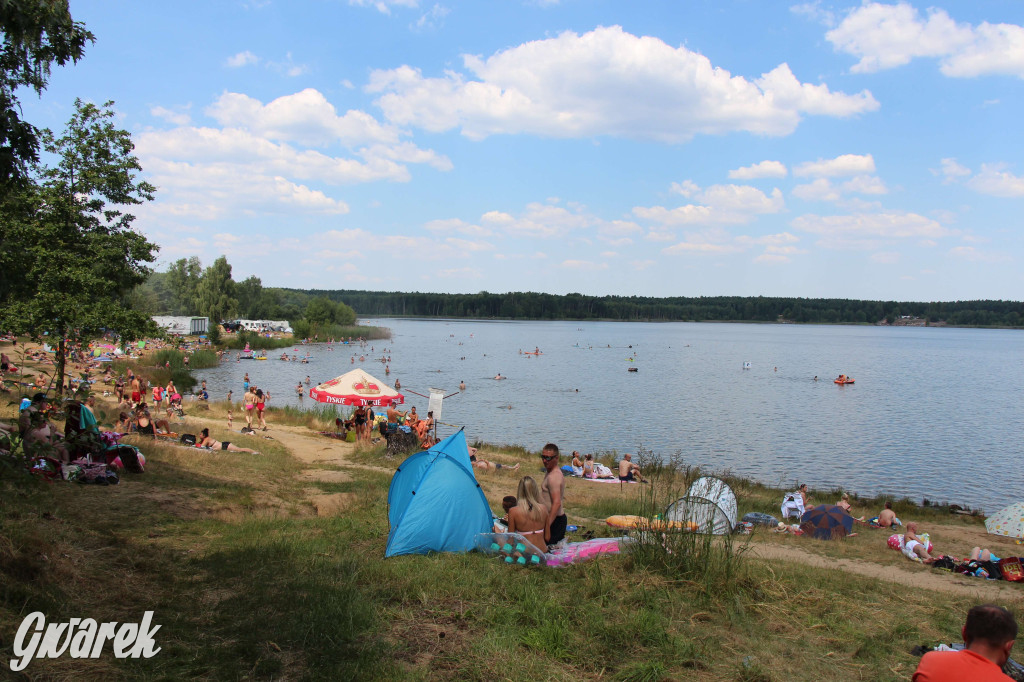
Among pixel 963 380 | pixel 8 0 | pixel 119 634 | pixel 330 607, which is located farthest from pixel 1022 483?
pixel 963 380

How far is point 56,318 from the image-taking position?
13.3 meters

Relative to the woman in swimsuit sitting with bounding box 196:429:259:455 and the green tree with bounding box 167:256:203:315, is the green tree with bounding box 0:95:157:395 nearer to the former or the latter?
the woman in swimsuit sitting with bounding box 196:429:259:455

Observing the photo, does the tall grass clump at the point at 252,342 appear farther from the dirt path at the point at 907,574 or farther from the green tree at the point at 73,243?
the dirt path at the point at 907,574

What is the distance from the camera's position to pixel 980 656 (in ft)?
12.5

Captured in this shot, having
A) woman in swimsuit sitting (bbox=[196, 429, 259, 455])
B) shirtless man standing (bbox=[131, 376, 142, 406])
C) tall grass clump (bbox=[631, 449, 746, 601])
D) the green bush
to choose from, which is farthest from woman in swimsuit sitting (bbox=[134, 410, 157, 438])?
the green bush

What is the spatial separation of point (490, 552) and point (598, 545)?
133 cm

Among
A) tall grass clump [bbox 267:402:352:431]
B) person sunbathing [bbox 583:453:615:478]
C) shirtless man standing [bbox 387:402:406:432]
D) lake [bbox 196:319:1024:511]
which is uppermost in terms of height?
shirtless man standing [bbox 387:402:406:432]

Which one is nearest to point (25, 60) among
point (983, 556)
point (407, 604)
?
point (407, 604)

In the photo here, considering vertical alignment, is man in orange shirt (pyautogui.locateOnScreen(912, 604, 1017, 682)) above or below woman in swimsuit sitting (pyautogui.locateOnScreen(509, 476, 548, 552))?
above

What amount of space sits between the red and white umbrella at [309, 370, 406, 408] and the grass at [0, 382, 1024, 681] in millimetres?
11963

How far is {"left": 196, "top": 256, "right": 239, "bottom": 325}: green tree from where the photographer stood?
93062 millimetres

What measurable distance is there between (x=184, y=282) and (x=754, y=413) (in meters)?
105

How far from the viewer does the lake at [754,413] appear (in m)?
24.4

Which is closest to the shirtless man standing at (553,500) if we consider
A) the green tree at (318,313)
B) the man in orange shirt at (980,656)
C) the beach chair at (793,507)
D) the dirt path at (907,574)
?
the dirt path at (907,574)
